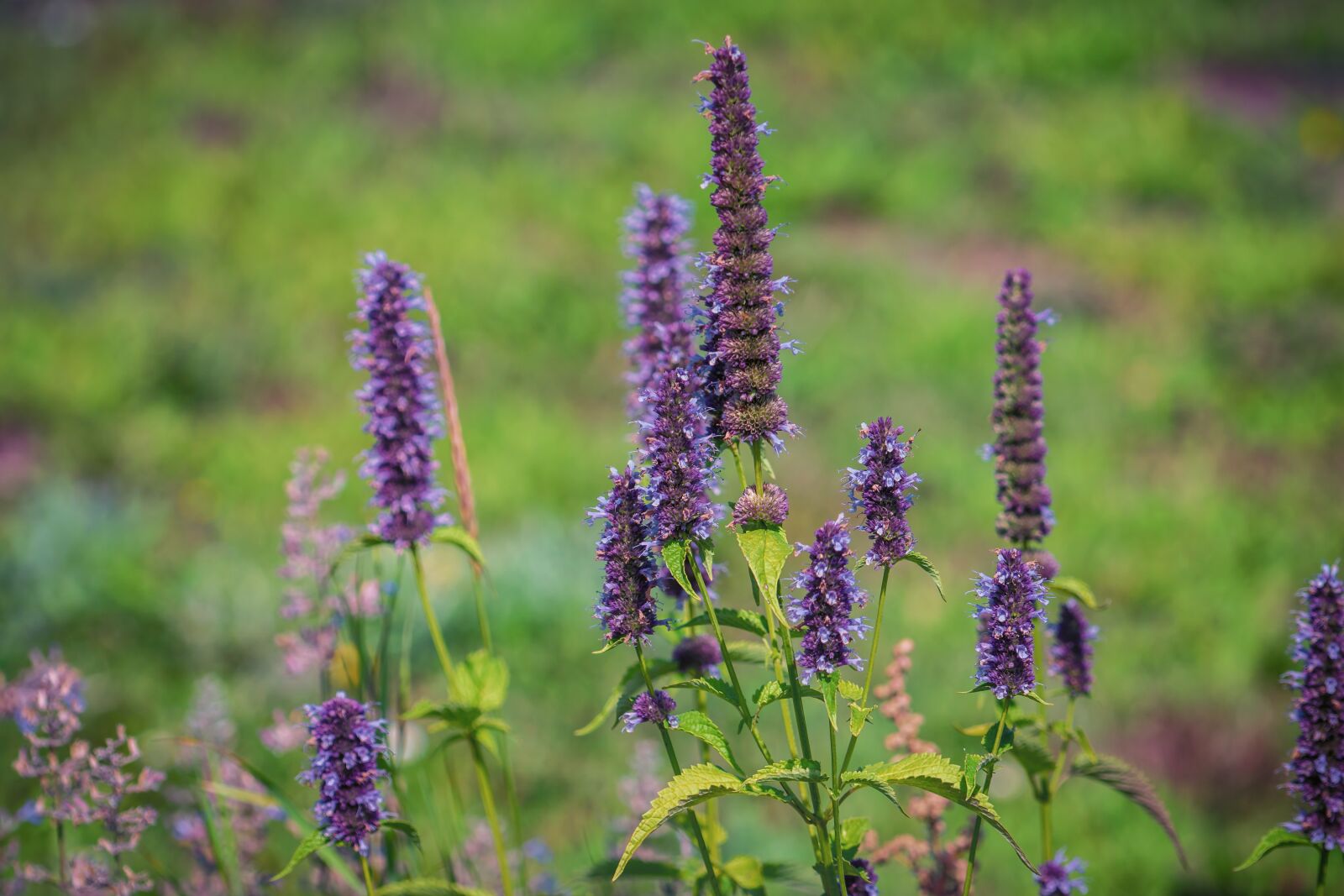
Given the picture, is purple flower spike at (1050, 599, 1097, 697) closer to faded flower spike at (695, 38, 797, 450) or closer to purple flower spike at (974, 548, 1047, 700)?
purple flower spike at (974, 548, 1047, 700)

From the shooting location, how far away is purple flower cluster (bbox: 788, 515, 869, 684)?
7.20ft

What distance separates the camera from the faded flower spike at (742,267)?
2238mm

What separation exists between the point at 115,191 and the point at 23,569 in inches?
388

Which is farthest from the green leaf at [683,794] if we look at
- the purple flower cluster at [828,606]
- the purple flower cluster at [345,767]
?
the purple flower cluster at [345,767]

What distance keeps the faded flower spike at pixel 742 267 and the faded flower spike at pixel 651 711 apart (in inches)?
20.7

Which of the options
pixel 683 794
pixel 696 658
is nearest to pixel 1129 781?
pixel 696 658

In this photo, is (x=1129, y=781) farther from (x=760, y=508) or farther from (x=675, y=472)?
(x=675, y=472)

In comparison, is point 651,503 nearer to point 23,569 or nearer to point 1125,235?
point 23,569

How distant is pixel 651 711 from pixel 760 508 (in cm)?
45

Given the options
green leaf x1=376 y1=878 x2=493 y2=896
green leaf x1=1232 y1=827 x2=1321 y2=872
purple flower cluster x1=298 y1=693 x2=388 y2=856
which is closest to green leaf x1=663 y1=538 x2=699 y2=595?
purple flower cluster x1=298 y1=693 x2=388 y2=856

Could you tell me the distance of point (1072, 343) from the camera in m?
11.6

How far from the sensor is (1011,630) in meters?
2.21

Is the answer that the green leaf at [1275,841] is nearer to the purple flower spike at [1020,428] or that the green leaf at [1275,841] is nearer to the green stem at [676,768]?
the purple flower spike at [1020,428]

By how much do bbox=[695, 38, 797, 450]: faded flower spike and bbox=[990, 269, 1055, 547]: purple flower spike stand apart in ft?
2.50
